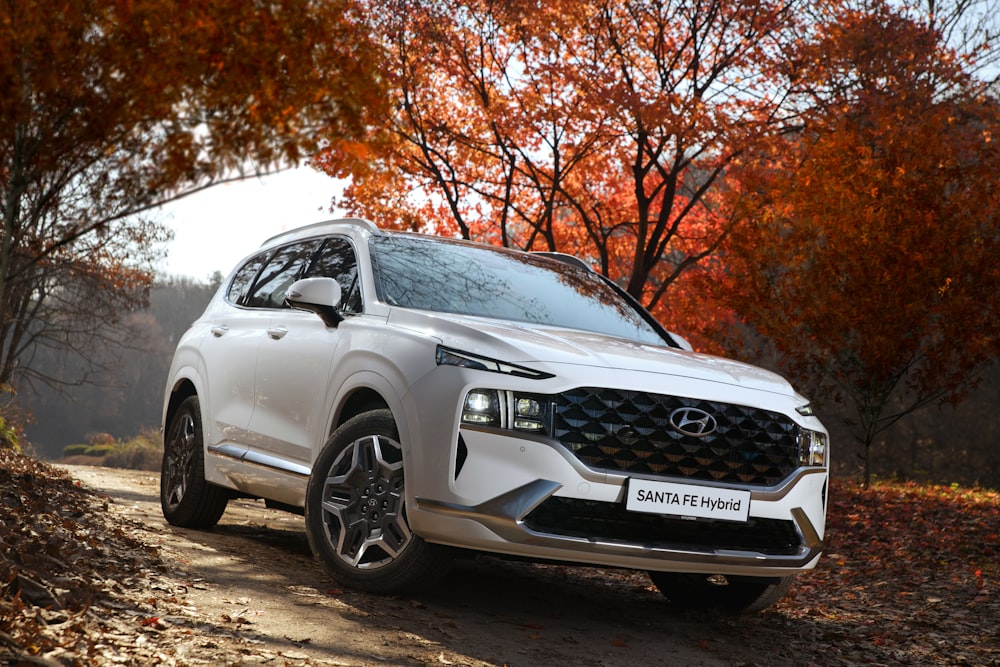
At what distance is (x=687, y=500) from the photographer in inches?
176

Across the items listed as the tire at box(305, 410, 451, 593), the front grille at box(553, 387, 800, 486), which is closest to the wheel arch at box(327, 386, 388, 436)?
the tire at box(305, 410, 451, 593)

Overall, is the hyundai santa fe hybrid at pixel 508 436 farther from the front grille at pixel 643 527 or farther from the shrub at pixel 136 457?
the shrub at pixel 136 457

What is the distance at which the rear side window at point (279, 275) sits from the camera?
6539mm

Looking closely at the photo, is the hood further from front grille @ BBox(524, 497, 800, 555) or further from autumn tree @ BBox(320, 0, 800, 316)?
autumn tree @ BBox(320, 0, 800, 316)

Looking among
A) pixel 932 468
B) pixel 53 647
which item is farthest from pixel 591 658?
pixel 932 468

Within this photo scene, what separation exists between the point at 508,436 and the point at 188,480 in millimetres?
3426

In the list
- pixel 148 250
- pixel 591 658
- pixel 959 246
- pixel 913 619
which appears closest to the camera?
pixel 591 658

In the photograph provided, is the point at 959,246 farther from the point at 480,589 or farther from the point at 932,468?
the point at 932,468

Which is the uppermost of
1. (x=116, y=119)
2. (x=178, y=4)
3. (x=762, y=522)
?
(x=178, y=4)

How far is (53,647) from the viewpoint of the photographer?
3350mm

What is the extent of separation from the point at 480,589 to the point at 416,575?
1164 millimetres

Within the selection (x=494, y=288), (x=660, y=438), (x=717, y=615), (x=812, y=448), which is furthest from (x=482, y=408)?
(x=717, y=615)

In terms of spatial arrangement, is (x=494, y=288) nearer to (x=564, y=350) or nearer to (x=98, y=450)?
A: (x=564, y=350)

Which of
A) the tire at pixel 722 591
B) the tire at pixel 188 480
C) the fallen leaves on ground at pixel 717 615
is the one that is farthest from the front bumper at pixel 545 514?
the tire at pixel 188 480
